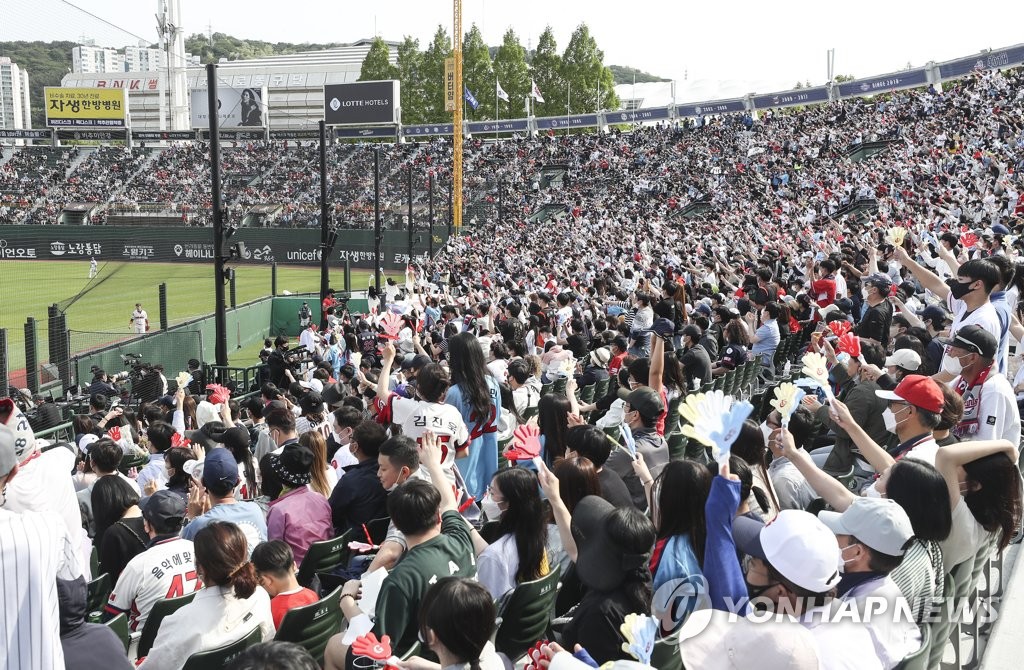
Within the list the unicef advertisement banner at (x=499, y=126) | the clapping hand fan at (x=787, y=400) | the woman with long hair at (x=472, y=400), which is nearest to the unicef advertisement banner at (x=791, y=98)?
the unicef advertisement banner at (x=499, y=126)

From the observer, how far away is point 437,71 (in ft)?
263

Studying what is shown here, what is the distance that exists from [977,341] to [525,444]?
310cm

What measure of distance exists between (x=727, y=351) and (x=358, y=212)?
4527 centimetres

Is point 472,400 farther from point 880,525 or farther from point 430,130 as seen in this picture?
point 430,130

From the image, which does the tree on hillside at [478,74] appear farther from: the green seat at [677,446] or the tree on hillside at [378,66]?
the green seat at [677,446]

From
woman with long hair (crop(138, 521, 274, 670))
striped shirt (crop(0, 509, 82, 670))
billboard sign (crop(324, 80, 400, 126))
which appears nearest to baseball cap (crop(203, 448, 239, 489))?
woman with long hair (crop(138, 521, 274, 670))

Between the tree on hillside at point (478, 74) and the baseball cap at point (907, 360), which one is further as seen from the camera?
the tree on hillside at point (478, 74)

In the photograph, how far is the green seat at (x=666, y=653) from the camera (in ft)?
11.6

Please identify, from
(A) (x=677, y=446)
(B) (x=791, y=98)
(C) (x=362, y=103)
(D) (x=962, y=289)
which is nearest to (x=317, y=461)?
(A) (x=677, y=446)

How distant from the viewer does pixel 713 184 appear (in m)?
42.3

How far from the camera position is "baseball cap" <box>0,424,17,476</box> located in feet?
11.5

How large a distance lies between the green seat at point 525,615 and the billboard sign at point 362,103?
63393 mm

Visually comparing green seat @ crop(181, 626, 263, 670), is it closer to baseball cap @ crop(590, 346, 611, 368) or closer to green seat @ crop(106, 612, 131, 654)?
green seat @ crop(106, 612, 131, 654)

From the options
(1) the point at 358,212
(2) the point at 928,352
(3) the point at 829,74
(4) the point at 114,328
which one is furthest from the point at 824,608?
(3) the point at 829,74
